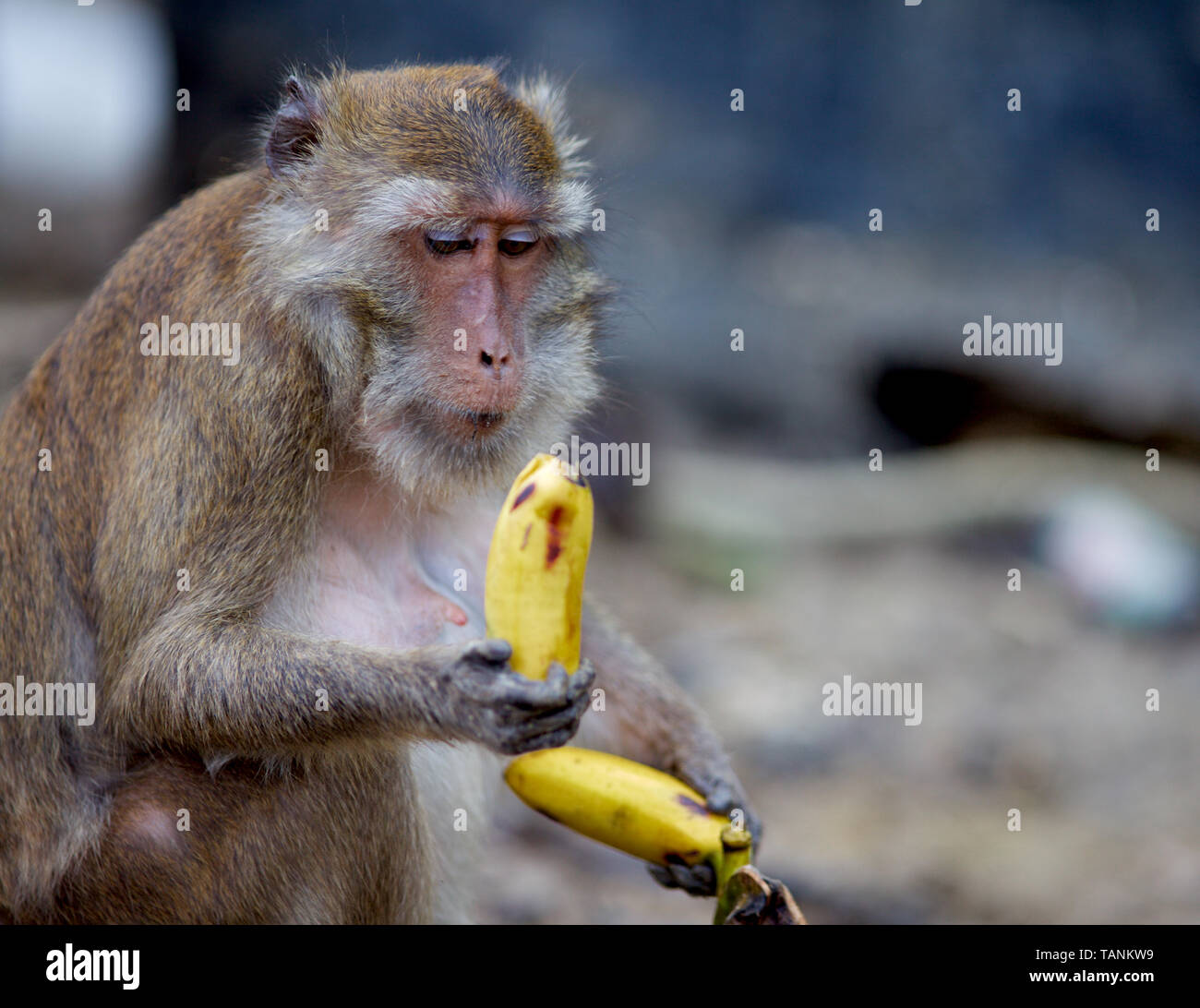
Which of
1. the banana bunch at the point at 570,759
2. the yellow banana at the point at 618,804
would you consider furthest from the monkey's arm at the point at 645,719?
the yellow banana at the point at 618,804

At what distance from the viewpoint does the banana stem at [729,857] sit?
428cm

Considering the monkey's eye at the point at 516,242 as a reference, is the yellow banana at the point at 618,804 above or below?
below

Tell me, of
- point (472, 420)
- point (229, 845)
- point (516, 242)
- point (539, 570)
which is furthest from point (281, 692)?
point (516, 242)

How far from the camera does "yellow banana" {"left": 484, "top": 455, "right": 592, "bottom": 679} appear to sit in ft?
12.7

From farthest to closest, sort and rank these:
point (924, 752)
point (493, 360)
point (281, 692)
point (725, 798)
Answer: point (924, 752) < point (725, 798) < point (493, 360) < point (281, 692)

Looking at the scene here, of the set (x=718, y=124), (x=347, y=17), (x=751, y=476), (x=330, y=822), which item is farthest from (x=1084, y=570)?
(x=347, y=17)

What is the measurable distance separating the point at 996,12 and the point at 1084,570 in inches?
261

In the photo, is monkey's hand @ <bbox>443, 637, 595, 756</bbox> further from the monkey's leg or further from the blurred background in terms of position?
the blurred background

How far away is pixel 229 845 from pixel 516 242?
2184 millimetres

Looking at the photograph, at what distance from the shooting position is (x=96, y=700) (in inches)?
174

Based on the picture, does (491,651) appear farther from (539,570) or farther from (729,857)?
(729,857)

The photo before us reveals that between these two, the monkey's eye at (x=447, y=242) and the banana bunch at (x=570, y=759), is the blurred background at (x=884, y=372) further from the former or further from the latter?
the monkey's eye at (x=447, y=242)

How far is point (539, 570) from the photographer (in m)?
3.90

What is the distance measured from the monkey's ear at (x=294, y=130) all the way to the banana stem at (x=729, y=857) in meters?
2.67
